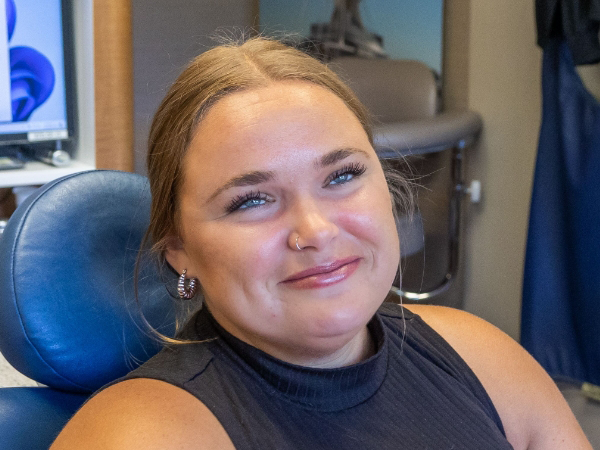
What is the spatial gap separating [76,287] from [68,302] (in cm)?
3

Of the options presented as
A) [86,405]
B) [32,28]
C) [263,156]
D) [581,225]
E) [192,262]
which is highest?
[32,28]

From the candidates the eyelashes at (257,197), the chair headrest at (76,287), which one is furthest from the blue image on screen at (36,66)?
the eyelashes at (257,197)

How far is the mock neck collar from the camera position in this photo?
3.43ft

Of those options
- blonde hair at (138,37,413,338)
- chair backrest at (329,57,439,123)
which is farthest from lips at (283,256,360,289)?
chair backrest at (329,57,439,123)

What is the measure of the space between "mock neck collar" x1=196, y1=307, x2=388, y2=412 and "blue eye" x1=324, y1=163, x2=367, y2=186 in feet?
0.86

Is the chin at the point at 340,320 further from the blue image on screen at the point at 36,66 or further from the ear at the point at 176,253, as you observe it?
the blue image on screen at the point at 36,66

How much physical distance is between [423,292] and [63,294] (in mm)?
1918

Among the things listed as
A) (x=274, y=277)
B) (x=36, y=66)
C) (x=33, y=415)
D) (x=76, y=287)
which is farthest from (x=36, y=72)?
(x=274, y=277)

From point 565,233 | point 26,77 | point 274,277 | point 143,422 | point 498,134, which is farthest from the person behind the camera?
point 498,134

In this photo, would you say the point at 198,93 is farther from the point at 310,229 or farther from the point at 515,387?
the point at 515,387

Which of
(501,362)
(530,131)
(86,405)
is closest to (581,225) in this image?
(530,131)

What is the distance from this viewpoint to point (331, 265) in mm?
998

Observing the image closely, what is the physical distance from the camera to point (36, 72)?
1.96 metres

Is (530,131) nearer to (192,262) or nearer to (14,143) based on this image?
(14,143)
